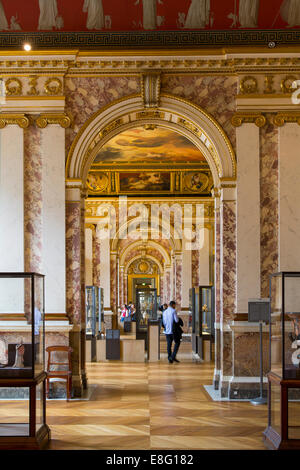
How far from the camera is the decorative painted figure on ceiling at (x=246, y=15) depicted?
11727mm

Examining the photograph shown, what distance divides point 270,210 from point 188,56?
132 inches

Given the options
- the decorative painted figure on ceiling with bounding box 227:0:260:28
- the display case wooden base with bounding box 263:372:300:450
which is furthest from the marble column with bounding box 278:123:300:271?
the display case wooden base with bounding box 263:372:300:450

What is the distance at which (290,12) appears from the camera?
11789 mm

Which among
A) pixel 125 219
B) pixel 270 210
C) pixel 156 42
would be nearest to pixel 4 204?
pixel 156 42

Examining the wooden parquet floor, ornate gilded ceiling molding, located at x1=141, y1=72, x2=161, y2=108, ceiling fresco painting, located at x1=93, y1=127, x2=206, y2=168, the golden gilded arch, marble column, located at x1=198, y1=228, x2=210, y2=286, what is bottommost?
the wooden parquet floor

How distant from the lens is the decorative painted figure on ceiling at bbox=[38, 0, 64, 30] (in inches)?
467

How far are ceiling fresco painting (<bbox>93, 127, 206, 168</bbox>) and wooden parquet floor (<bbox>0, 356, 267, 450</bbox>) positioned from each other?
8.48 metres

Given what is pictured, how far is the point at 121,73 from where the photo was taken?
12.2m

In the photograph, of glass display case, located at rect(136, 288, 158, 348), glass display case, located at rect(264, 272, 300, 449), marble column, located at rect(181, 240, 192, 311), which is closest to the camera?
glass display case, located at rect(264, 272, 300, 449)

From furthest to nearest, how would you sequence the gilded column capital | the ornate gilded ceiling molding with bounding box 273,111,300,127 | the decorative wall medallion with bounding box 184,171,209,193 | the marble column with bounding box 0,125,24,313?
the gilded column capital, the decorative wall medallion with bounding box 184,171,209,193, the ornate gilded ceiling molding with bounding box 273,111,300,127, the marble column with bounding box 0,125,24,313

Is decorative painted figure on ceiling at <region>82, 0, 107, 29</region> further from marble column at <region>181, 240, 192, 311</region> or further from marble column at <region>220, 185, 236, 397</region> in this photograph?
marble column at <region>181, 240, 192, 311</region>

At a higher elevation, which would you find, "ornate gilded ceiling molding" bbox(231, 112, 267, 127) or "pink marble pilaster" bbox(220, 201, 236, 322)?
"ornate gilded ceiling molding" bbox(231, 112, 267, 127)

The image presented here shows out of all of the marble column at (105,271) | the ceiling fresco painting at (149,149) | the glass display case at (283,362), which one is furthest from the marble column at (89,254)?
the glass display case at (283,362)
